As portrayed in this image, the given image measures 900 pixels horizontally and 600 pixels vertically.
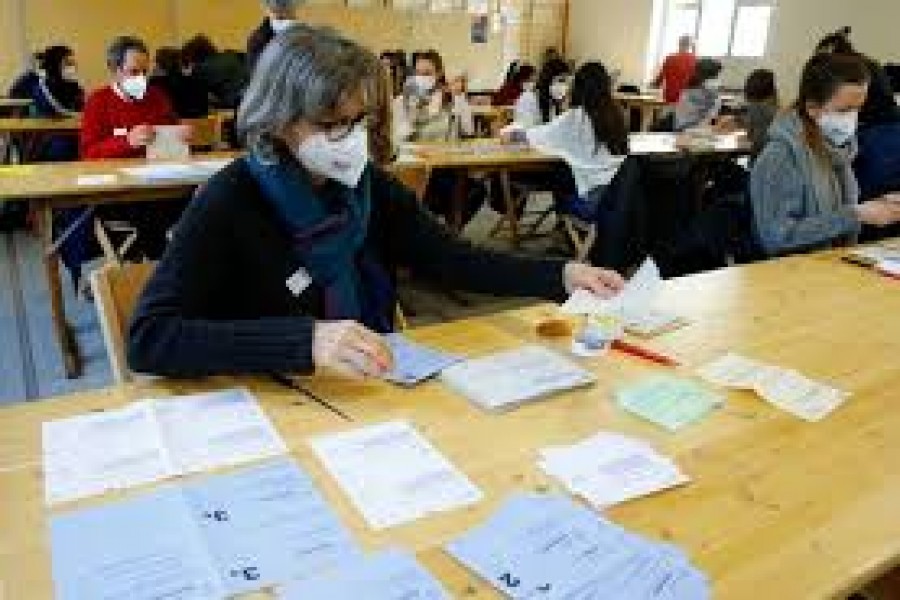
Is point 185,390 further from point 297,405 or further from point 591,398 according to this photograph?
point 591,398

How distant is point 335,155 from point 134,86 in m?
2.76

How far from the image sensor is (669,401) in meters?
1.35

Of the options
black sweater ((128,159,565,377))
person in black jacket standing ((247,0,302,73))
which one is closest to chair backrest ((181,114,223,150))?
person in black jacket standing ((247,0,302,73))

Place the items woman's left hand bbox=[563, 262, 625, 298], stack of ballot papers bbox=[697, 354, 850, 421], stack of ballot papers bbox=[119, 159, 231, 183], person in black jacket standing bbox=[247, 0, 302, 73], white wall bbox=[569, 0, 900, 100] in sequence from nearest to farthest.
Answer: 1. stack of ballot papers bbox=[697, 354, 850, 421]
2. woman's left hand bbox=[563, 262, 625, 298]
3. stack of ballot papers bbox=[119, 159, 231, 183]
4. person in black jacket standing bbox=[247, 0, 302, 73]
5. white wall bbox=[569, 0, 900, 100]

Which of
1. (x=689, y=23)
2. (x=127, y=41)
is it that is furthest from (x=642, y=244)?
(x=689, y=23)

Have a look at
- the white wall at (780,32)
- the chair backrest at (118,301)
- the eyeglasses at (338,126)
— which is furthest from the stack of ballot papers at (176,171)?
the white wall at (780,32)

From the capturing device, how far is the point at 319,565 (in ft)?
2.96

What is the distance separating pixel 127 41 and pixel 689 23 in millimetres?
8239

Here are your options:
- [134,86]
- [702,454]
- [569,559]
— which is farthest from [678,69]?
[569,559]

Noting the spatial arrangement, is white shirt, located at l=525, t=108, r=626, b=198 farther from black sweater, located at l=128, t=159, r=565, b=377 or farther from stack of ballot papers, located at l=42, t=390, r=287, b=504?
stack of ballot papers, located at l=42, t=390, r=287, b=504

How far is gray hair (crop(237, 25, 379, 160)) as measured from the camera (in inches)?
56.6

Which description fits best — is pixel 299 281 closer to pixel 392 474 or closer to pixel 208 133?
pixel 392 474

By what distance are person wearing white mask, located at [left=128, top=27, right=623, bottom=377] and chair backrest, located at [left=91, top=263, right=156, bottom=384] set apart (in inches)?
6.2

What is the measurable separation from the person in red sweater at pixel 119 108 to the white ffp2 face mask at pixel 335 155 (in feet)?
8.24
